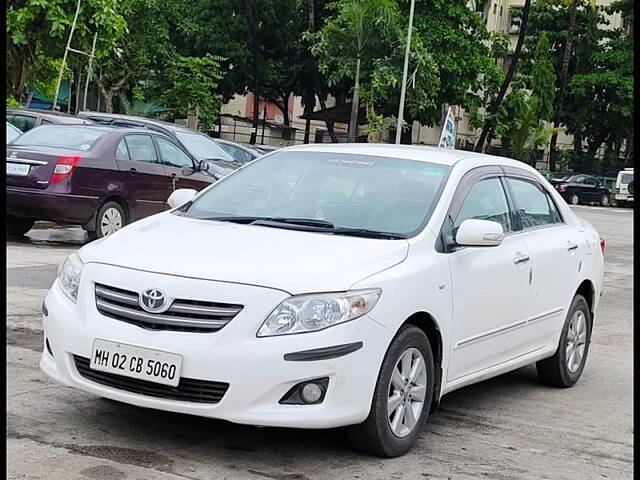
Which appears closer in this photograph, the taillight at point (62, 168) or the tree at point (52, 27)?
the taillight at point (62, 168)

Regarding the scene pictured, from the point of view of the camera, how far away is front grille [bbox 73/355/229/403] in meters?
4.71

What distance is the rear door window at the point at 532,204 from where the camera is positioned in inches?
273

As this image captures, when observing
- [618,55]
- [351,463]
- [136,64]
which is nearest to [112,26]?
[136,64]

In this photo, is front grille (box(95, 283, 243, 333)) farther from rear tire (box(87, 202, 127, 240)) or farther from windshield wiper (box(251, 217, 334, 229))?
rear tire (box(87, 202, 127, 240))

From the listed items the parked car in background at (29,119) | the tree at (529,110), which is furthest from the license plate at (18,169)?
the tree at (529,110)

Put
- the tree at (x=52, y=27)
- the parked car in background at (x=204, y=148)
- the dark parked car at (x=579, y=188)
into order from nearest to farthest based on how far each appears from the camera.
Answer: the parked car in background at (x=204, y=148) < the tree at (x=52, y=27) < the dark parked car at (x=579, y=188)

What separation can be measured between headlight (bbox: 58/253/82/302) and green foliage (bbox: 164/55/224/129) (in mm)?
31746

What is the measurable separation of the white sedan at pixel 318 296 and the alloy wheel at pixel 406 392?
0.01 meters

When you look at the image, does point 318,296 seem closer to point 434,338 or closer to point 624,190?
point 434,338

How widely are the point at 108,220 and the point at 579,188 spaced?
128 ft

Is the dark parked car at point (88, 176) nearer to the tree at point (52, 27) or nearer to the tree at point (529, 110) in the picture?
the tree at point (52, 27)

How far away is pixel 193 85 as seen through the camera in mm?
36906

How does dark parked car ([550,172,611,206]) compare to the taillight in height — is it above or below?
below

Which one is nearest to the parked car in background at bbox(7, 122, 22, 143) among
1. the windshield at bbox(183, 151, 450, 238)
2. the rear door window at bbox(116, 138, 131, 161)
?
the rear door window at bbox(116, 138, 131, 161)
